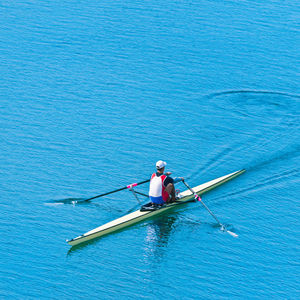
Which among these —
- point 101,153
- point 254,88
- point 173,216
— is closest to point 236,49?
point 254,88

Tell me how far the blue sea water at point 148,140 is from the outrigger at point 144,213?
0.33 m

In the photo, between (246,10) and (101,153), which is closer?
(101,153)

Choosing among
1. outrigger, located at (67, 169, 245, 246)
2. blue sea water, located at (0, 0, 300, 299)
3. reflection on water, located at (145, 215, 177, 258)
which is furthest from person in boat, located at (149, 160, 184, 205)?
blue sea water, located at (0, 0, 300, 299)

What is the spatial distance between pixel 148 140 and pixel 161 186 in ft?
23.5

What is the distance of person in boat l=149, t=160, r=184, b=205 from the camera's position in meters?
22.7

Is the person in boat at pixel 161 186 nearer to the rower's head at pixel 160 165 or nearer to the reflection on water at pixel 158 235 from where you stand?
the rower's head at pixel 160 165

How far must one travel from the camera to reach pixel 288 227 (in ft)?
74.5

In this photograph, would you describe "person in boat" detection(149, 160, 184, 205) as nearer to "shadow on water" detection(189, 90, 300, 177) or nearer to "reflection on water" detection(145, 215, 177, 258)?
"reflection on water" detection(145, 215, 177, 258)

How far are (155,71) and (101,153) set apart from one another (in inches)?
409

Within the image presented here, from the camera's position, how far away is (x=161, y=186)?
2284 cm

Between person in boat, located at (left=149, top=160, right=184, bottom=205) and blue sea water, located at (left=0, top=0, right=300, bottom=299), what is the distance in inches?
37.2

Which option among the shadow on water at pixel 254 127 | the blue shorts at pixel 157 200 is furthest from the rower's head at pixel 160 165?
the shadow on water at pixel 254 127

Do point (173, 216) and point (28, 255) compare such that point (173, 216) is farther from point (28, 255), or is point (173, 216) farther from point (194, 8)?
point (194, 8)

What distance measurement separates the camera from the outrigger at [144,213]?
70.4 ft
